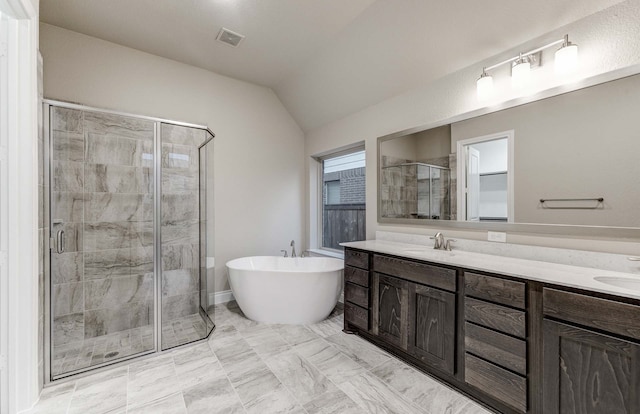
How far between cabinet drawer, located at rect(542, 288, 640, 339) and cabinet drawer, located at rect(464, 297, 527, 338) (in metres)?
0.14

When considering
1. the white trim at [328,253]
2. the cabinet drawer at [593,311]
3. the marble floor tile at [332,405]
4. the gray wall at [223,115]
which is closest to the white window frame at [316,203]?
the white trim at [328,253]

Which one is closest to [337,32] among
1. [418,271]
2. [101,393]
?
[418,271]

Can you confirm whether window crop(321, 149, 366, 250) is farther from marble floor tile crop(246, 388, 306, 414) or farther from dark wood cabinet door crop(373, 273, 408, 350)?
marble floor tile crop(246, 388, 306, 414)

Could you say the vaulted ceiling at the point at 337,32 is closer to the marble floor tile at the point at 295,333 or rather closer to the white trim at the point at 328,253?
the white trim at the point at 328,253

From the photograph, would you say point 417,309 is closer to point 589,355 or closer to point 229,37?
point 589,355

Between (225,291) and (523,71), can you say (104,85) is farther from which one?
(523,71)

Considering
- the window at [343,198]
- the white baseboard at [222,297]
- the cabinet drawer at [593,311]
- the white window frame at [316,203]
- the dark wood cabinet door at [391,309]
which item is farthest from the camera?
the white window frame at [316,203]

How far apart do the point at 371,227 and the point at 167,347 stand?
2.25 meters

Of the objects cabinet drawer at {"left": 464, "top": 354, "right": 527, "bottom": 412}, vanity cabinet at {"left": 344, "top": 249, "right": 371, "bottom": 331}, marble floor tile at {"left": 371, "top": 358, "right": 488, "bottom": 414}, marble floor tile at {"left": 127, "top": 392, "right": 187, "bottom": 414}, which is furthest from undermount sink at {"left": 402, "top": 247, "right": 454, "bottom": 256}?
marble floor tile at {"left": 127, "top": 392, "right": 187, "bottom": 414}

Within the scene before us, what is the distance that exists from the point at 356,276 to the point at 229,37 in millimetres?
2591

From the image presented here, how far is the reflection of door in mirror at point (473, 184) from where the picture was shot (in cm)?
221

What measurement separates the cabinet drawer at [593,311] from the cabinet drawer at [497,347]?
0.84 feet

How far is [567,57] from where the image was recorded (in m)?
1.66

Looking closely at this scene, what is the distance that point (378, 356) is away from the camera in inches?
88.6
